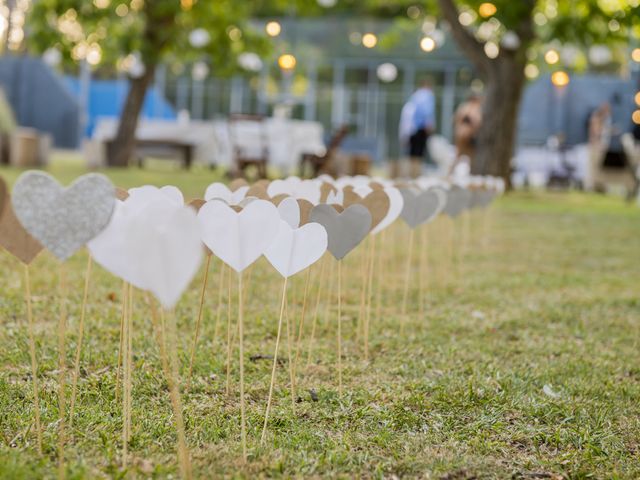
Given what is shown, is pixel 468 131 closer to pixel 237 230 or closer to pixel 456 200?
pixel 456 200

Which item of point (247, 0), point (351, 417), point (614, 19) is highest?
point (247, 0)

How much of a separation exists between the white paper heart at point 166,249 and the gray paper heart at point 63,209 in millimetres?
86

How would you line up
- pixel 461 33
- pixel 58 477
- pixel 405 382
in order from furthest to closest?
pixel 461 33 < pixel 405 382 < pixel 58 477

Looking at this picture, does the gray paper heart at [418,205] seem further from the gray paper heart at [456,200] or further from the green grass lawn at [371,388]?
the gray paper heart at [456,200]

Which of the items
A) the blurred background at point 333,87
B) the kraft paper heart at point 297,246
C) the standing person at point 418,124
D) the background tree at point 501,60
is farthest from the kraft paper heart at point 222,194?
the standing person at point 418,124

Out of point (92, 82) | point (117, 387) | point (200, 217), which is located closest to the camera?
point (200, 217)

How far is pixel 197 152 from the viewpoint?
14297 millimetres

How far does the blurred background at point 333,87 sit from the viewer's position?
10484 mm

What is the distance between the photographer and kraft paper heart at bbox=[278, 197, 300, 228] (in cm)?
195

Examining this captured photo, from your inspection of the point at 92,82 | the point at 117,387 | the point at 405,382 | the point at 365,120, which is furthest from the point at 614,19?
the point at 92,82

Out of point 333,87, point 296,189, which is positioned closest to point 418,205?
point 296,189

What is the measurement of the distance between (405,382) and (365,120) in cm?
1996

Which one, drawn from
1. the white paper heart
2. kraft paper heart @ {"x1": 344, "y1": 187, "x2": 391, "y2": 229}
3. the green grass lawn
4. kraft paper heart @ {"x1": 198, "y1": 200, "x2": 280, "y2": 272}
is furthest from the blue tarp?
the white paper heart

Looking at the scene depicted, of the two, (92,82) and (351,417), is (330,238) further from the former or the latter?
(92,82)
